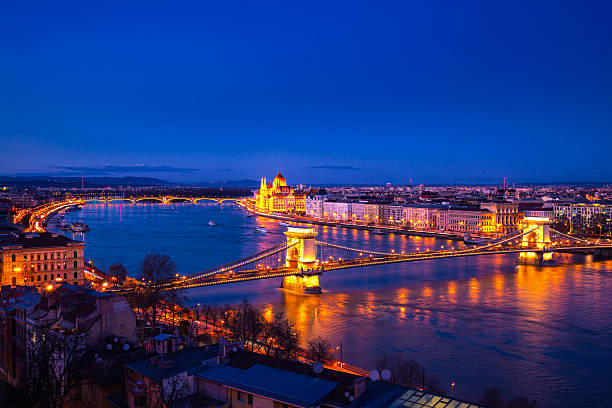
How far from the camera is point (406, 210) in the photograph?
42.7m

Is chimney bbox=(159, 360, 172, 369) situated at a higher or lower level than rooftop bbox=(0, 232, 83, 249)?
lower

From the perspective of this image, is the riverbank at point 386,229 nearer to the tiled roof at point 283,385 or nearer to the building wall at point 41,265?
the building wall at point 41,265

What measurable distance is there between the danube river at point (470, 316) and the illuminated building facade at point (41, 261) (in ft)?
9.50

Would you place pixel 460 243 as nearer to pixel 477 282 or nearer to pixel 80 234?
pixel 477 282

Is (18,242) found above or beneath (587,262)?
above

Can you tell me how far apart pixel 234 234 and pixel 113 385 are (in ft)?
88.2

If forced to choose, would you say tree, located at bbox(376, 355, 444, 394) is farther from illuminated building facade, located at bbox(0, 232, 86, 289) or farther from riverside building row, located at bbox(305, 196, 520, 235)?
riverside building row, located at bbox(305, 196, 520, 235)

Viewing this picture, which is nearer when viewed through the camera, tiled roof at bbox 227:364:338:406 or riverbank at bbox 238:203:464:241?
tiled roof at bbox 227:364:338:406

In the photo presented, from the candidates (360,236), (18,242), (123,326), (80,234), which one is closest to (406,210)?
(360,236)

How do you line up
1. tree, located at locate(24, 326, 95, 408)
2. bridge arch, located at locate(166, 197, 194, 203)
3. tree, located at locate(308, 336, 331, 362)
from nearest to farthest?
tree, located at locate(24, 326, 95, 408)
tree, located at locate(308, 336, 331, 362)
bridge arch, located at locate(166, 197, 194, 203)

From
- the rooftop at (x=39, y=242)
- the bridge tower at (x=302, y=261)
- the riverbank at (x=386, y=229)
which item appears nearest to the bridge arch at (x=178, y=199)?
the riverbank at (x=386, y=229)

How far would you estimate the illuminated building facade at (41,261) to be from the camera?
12227mm

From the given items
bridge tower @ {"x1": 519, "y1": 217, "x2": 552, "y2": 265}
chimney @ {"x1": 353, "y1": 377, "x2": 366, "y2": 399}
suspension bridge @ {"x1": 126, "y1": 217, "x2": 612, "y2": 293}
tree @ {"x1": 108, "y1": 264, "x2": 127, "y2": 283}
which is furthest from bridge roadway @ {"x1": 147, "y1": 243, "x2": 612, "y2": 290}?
chimney @ {"x1": 353, "y1": 377, "x2": 366, "y2": 399}

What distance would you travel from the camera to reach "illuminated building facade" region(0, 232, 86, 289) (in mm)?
12227
